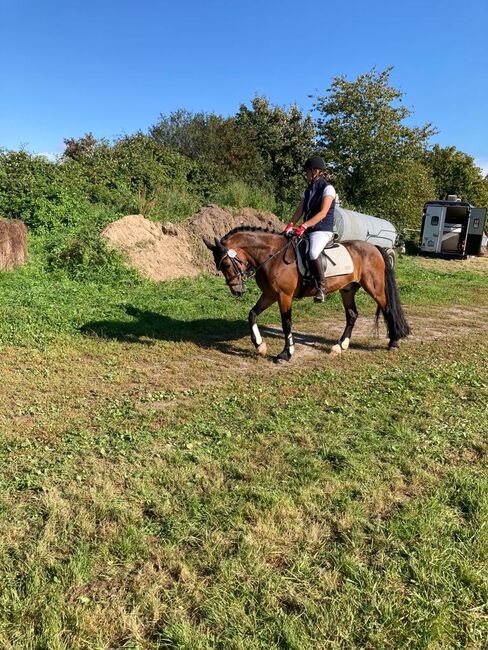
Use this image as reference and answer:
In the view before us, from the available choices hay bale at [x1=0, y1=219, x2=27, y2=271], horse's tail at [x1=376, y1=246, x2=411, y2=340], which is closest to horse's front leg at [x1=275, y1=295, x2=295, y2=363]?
horse's tail at [x1=376, y1=246, x2=411, y2=340]

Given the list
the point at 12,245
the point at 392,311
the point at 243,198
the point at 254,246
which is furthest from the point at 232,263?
the point at 243,198

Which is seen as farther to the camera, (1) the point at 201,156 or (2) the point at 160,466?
(1) the point at 201,156

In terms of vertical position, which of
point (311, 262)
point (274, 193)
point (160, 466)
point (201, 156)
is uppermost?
point (201, 156)

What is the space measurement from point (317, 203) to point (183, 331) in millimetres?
3017

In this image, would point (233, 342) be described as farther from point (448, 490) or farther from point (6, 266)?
point (6, 266)

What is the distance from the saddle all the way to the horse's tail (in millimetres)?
775

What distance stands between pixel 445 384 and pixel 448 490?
2520mm

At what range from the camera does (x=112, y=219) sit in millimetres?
13031

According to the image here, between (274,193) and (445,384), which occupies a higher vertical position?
(274,193)

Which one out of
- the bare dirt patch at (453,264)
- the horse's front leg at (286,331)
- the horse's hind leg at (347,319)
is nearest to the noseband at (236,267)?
the horse's front leg at (286,331)

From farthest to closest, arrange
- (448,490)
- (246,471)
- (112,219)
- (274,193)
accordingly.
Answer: (274,193), (112,219), (246,471), (448,490)

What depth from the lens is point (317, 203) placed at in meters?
6.73

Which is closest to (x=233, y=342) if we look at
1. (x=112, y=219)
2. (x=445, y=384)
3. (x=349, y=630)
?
(x=445, y=384)

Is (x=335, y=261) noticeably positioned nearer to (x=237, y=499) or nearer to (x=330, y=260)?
(x=330, y=260)
